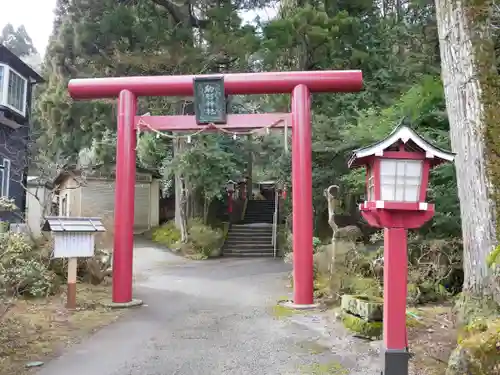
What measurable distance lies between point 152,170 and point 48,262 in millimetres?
13721

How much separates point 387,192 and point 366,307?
2.26 m

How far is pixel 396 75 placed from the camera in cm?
1506

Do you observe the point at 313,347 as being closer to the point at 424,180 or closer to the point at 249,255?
the point at 424,180

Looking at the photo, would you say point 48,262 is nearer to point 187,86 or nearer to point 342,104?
point 187,86

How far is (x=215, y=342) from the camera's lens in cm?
618

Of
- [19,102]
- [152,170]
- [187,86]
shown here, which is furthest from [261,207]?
[187,86]

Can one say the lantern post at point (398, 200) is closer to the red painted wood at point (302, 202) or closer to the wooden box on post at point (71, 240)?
the red painted wood at point (302, 202)

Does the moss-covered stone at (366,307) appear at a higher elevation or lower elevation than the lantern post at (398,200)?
lower

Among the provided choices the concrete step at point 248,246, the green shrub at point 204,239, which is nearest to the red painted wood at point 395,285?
the green shrub at point 204,239

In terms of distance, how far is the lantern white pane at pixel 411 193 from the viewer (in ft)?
15.2

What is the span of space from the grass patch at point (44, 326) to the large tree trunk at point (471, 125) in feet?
17.9

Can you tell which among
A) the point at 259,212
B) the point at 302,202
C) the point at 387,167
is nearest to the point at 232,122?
the point at 302,202

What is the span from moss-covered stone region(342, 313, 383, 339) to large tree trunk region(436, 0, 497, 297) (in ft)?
4.22

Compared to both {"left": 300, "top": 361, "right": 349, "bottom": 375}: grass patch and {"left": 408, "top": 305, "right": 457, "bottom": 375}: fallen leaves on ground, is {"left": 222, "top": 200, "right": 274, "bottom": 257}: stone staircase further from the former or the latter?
{"left": 300, "top": 361, "right": 349, "bottom": 375}: grass patch
